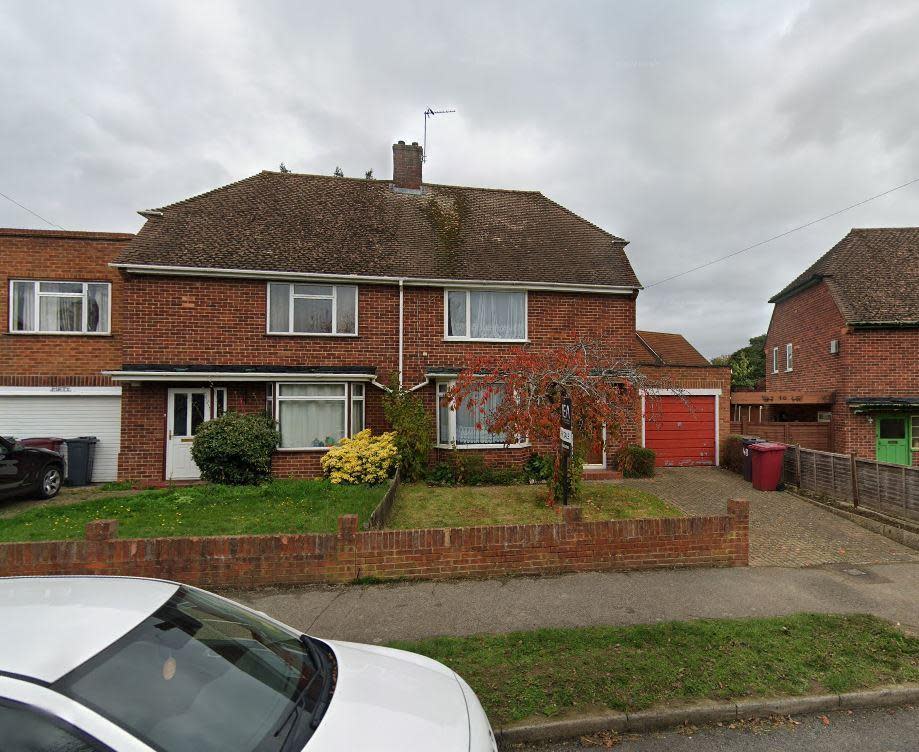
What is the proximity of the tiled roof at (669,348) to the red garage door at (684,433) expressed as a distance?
2.50 metres

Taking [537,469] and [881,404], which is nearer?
[537,469]

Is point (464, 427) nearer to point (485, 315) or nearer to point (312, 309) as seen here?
point (485, 315)

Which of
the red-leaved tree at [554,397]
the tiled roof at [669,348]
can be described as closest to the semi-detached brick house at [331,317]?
the red-leaved tree at [554,397]

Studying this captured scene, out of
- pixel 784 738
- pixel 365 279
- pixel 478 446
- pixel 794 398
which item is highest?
pixel 365 279

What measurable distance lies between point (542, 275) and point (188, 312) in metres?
8.51

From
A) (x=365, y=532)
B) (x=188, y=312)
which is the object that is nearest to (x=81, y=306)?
(x=188, y=312)

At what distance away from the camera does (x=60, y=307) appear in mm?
11453

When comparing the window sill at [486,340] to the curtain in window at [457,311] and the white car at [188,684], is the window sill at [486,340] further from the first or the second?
the white car at [188,684]

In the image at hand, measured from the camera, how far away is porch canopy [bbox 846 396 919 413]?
12.2 meters

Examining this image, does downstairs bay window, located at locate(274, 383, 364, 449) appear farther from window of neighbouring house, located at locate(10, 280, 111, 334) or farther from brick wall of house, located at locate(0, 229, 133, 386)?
window of neighbouring house, located at locate(10, 280, 111, 334)

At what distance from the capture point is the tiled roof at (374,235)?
11039mm

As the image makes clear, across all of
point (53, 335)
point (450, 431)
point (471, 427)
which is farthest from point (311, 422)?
point (53, 335)

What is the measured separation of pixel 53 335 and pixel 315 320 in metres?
6.48

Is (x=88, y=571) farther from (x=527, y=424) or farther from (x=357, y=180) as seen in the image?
(x=357, y=180)
